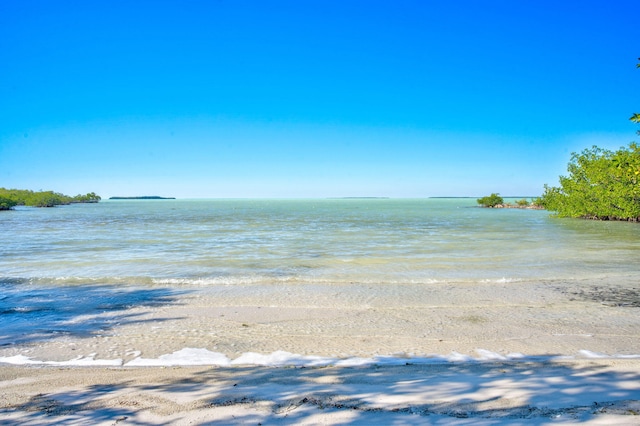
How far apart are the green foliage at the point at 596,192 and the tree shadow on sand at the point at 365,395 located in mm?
45970

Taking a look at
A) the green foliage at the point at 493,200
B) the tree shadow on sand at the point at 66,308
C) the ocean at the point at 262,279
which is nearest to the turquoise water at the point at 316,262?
the ocean at the point at 262,279

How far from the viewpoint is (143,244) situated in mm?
27125

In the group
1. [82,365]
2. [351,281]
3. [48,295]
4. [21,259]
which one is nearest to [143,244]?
[21,259]

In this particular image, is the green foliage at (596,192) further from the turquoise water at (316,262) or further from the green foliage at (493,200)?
the green foliage at (493,200)

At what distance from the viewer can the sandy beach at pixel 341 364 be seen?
178 inches

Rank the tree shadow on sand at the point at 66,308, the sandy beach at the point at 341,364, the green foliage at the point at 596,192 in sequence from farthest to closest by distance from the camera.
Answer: the green foliage at the point at 596,192
the tree shadow on sand at the point at 66,308
the sandy beach at the point at 341,364

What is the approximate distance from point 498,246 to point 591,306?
49.2 ft

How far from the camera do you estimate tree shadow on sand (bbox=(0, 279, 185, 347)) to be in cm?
859

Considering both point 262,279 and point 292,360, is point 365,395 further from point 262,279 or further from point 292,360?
point 262,279

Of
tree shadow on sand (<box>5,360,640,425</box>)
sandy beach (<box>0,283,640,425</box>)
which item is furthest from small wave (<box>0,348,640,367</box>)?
tree shadow on sand (<box>5,360,640,425</box>)

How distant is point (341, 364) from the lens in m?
6.58

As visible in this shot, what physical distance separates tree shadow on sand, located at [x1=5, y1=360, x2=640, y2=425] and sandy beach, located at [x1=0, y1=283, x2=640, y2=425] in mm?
24

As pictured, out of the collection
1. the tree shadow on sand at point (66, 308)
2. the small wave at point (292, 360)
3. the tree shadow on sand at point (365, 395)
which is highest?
the tree shadow on sand at point (365, 395)

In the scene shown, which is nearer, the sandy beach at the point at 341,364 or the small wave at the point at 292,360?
the sandy beach at the point at 341,364
